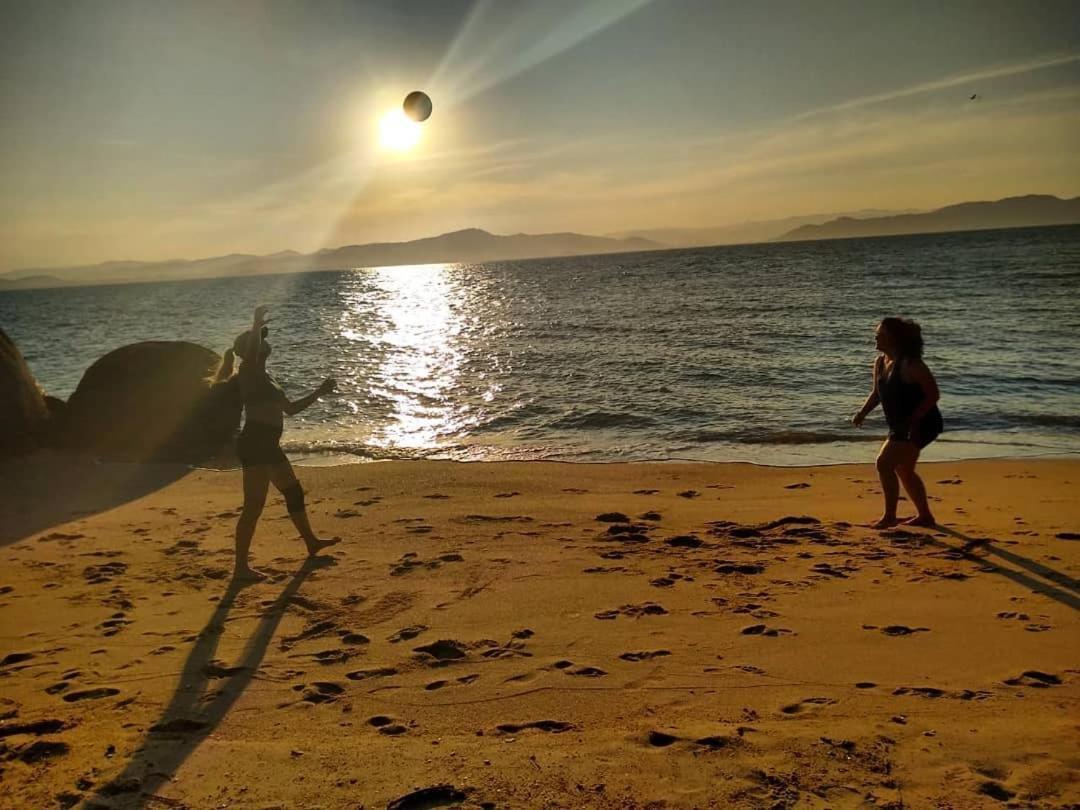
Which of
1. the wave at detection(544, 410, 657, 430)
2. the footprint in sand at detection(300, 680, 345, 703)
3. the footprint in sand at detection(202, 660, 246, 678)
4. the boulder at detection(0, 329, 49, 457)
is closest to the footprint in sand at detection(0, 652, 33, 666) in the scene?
the footprint in sand at detection(202, 660, 246, 678)

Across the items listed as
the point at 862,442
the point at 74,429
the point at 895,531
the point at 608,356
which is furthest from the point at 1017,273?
the point at 74,429

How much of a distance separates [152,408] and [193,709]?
8.93 metres

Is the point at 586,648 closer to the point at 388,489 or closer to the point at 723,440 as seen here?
the point at 388,489

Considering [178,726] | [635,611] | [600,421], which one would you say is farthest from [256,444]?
[600,421]

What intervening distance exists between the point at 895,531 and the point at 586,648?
3.66m

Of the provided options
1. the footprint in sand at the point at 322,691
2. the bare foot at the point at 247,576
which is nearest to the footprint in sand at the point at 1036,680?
the footprint in sand at the point at 322,691

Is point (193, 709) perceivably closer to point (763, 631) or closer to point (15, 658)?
point (15, 658)

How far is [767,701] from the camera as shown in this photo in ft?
12.6

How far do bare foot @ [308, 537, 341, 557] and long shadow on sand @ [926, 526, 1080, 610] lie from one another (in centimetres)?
518

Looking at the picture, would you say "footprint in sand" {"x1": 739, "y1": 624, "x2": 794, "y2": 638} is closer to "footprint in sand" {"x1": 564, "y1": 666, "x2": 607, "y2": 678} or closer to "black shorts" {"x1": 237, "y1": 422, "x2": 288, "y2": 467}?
"footprint in sand" {"x1": 564, "y1": 666, "x2": 607, "y2": 678}

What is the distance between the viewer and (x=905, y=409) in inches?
267

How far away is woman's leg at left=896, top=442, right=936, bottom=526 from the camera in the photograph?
6801 millimetres

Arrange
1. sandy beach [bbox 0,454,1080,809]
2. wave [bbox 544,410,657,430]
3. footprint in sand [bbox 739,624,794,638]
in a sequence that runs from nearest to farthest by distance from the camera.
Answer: sandy beach [bbox 0,454,1080,809]
footprint in sand [bbox 739,624,794,638]
wave [bbox 544,410,657,430]

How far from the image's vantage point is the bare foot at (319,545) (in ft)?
21.7
